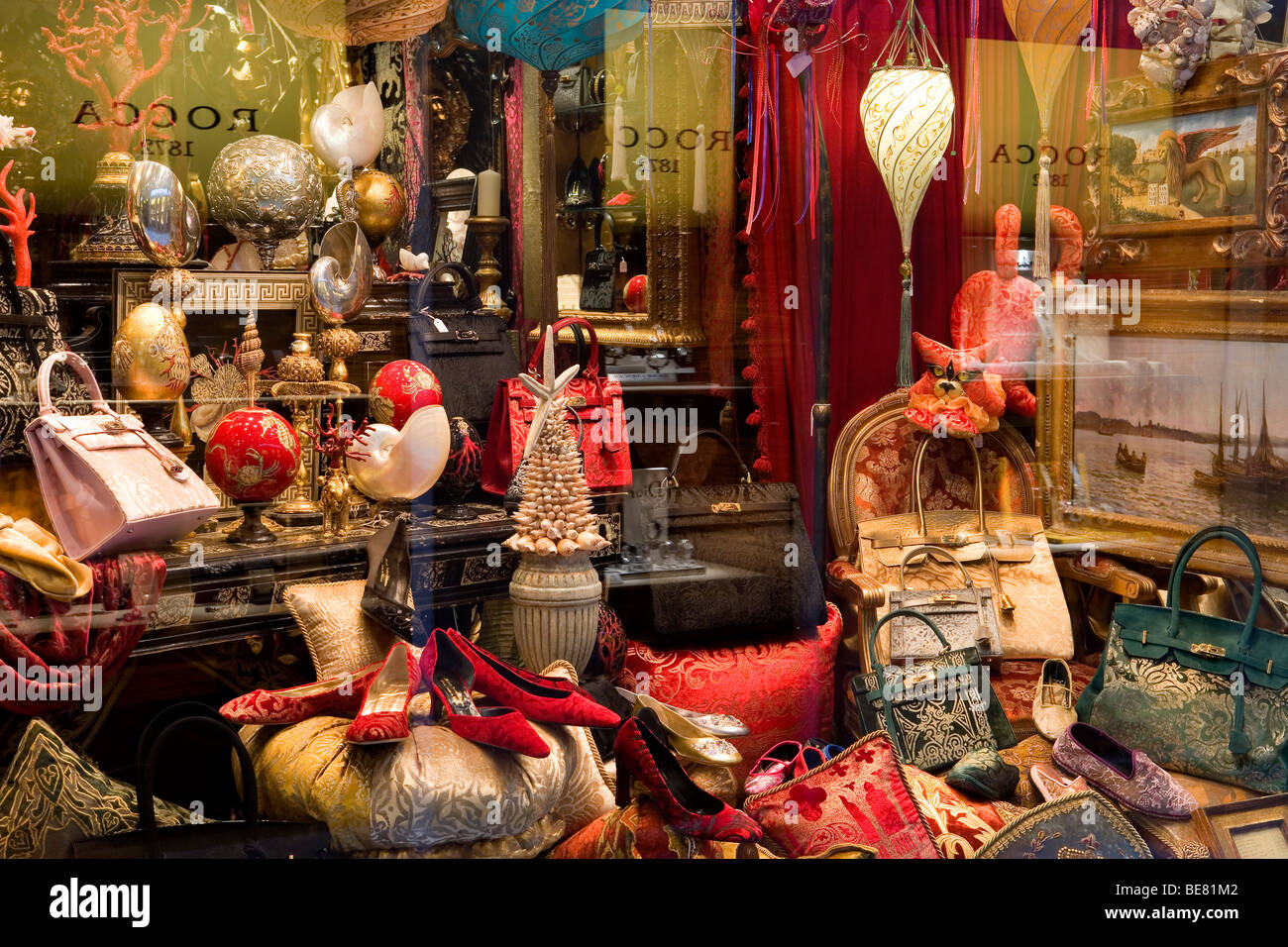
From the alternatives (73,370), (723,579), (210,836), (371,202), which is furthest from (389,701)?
(371,202)

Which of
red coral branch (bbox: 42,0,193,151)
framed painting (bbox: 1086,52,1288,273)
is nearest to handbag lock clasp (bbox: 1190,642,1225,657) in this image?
framed painting (bbox: 1086,52,1288,273)

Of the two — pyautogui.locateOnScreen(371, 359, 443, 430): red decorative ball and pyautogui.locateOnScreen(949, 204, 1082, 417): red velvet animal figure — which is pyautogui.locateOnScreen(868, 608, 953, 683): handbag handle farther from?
pyautogui.locateOnScreen(371, 359, 443, 430): red decorative ball

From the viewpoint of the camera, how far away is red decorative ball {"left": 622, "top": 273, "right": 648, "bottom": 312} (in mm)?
3039

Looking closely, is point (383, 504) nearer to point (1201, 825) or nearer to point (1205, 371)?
point (1201, 825)

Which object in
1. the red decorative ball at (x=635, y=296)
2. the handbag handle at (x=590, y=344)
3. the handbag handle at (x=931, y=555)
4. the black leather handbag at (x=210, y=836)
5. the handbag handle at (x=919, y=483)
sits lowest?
the black leather handbag at (x=210, y=836)

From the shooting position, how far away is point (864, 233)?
3393mm

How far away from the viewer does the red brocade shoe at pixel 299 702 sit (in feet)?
7.50

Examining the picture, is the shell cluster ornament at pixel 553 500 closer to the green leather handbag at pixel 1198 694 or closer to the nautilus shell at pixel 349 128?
the nautilus shell at pixel 349 128

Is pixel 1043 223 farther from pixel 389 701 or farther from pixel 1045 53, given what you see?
pixel 389 701

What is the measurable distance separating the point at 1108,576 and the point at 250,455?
6.50 feet

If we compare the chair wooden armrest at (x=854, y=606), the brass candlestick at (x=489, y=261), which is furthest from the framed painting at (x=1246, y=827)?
the brass candlestick at (x=489, y=261)

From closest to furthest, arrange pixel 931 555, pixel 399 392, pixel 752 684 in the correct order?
pixel 399 392 < pixel 752 684 < pixel 931 555

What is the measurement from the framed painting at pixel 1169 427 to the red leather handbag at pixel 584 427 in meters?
1.12
